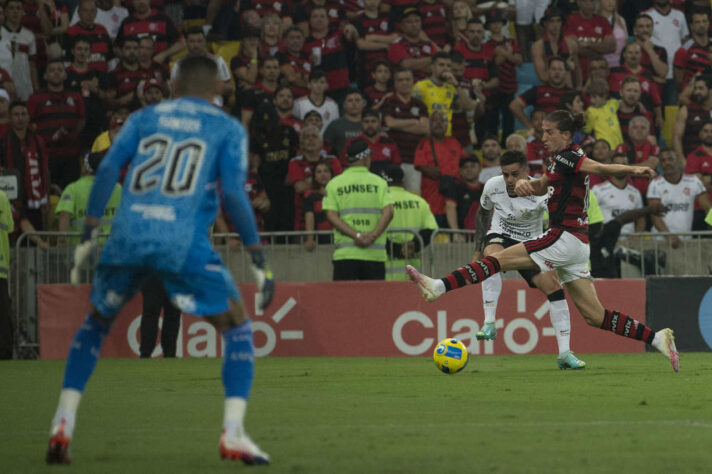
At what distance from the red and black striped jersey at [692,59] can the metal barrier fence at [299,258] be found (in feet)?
15.4

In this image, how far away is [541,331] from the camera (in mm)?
15805

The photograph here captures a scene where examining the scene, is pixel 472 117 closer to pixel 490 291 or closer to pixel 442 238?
pixel 442 238

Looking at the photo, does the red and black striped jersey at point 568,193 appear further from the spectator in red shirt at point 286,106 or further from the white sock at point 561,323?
the spectator in red shirt at point 286,106

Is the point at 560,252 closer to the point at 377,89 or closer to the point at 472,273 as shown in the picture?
the point at 472,273

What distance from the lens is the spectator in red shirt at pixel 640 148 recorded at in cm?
1831

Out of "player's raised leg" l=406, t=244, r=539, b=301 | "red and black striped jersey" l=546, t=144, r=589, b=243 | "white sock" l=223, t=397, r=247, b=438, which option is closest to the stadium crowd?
"player's raised leg" l=406, t=244, r=539, b=301

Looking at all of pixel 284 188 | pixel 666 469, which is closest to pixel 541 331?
pixel 284 188

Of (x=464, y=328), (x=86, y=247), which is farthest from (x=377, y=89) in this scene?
(x=86, y=247)

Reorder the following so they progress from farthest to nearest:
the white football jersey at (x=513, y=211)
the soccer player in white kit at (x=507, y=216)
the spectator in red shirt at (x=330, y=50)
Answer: the spectator in red shirt at (x=330, y=50) < the white football jersey at (x=513, y=211) < the soccer player in white kit at (x=507, y=216)

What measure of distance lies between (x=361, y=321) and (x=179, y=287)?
10.1 m

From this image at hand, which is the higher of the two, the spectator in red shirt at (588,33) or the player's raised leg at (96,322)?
the spectator in red shirt at (588,33)

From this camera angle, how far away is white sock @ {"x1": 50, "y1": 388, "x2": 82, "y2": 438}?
5.70 metres

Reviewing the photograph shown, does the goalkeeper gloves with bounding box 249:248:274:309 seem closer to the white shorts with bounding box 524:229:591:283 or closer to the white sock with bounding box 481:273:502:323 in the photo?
the white shorts with bounding box 524:229:591:283

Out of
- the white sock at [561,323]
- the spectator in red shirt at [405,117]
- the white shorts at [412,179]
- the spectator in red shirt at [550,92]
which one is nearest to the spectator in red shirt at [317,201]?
the white shorts at [412,179]
